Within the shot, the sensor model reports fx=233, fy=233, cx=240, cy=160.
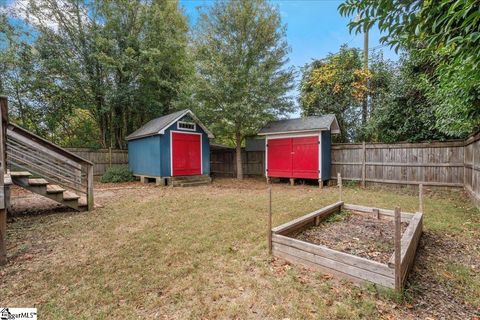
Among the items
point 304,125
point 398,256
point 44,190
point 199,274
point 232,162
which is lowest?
point 199,274

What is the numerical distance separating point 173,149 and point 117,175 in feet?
11.8

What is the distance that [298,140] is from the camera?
385 inches

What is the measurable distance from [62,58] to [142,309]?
13.8 m

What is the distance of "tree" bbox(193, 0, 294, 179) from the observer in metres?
10.4

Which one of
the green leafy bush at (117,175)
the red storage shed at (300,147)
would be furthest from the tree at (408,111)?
the green leafy bush at (117,175)

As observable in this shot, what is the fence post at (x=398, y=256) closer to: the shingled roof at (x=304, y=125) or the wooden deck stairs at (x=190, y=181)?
the shingled roof at (x=304, y=125)

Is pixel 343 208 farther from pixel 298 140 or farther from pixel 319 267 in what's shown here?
pixel 298 140

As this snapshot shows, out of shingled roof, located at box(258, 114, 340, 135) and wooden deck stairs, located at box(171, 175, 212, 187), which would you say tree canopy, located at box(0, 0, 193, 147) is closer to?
wooden deck stairs, located at box(171, 175, 212, 187)

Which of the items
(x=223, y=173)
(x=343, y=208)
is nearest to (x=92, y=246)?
(x=343, y=208)

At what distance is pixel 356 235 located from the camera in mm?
3732

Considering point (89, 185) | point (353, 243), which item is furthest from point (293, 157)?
point (89, 185)

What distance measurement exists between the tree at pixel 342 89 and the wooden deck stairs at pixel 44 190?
10.6m

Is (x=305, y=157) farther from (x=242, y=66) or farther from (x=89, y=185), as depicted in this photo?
(x=89, y=185)

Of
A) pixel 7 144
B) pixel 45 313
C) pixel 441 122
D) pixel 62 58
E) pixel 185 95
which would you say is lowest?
pixel 45 313
